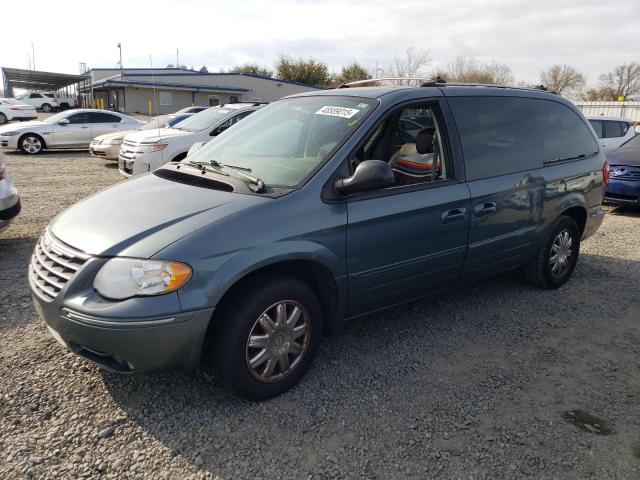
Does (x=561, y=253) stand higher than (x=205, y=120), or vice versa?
(x=205, y=120)

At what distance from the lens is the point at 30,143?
50.3 ft

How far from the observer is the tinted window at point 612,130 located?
12.6 metres

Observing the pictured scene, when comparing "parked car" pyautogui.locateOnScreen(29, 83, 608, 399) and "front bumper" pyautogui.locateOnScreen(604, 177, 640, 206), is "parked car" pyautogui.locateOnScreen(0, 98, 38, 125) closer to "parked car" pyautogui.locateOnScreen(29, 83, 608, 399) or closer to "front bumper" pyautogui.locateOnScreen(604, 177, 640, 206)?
"parked car" pyautogui.locateOnScreen(29, 83, 608, 399)

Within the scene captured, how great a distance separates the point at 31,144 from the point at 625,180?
15.5 meters

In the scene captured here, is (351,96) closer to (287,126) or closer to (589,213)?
(287,126)

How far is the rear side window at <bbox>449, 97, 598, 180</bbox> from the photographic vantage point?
392 cm

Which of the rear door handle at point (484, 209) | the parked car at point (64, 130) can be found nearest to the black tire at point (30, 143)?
the parked car at point (64, 130)

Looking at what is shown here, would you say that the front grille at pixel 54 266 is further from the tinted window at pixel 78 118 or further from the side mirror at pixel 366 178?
the tinted window at pixel 78 118

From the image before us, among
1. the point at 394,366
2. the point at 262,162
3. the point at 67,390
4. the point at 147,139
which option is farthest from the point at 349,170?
the point at 147,139

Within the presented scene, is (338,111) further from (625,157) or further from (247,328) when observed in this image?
(625,157)

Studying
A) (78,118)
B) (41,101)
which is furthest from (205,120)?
(41,101)

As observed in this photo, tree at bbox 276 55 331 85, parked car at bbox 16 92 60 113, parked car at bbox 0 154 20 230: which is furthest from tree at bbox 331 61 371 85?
parked car at bbox 0 154 20 230

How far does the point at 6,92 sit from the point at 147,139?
7305 centimetres

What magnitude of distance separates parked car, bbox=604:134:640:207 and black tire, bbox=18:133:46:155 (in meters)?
15.2
